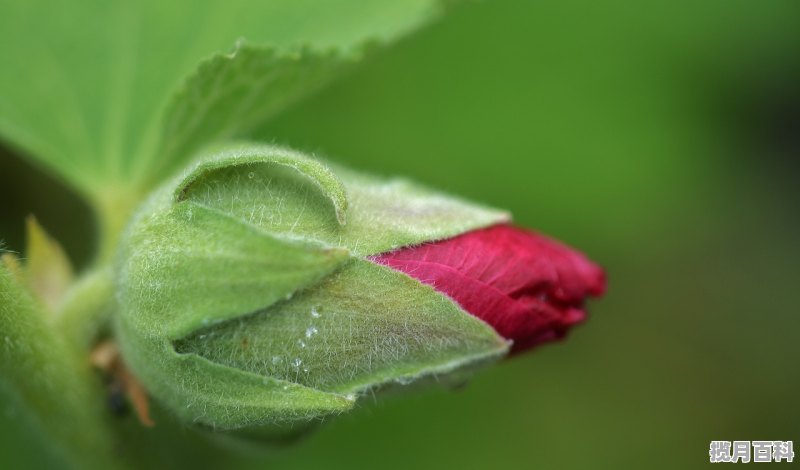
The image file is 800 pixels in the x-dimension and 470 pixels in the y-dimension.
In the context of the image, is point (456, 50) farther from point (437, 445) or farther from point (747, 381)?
point (747, 381)

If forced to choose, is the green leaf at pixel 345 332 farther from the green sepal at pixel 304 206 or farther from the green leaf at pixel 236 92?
the green leaf at pixel 236 92

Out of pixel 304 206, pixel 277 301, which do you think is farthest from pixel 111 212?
pixel 277 301

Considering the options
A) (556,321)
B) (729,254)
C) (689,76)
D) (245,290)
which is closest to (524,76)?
(689,76)

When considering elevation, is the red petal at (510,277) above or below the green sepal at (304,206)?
below

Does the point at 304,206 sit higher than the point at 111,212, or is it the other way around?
the point at 111,212

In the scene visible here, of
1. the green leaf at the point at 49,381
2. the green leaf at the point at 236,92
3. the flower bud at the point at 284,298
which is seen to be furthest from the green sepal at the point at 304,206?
the green leaf at the point at 49,381
